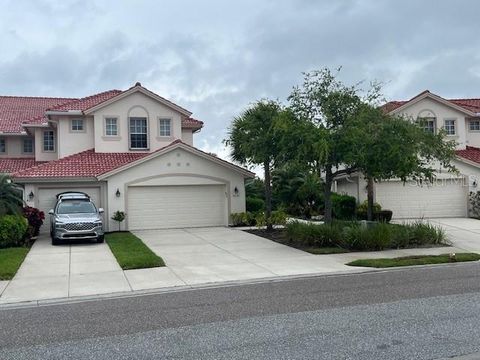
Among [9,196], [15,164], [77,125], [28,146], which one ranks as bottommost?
[9,196]

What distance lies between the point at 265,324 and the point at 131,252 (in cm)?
943

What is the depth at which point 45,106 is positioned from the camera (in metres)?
34.2

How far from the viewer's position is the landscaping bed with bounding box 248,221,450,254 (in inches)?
657

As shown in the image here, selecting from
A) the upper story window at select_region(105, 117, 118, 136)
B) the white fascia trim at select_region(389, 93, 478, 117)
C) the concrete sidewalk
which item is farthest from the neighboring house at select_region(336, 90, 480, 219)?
the upper story window at select_region(105, 117, 118, 136)

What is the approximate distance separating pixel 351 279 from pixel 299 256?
3.82m

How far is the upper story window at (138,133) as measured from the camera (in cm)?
2734

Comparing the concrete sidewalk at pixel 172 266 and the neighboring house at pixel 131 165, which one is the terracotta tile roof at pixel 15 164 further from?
→ the concrete sidewalk at pixel 172 266

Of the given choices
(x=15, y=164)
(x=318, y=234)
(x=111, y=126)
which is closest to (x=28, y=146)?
(x=15, y=164)

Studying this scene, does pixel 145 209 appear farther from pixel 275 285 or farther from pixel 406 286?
pixel 406 286

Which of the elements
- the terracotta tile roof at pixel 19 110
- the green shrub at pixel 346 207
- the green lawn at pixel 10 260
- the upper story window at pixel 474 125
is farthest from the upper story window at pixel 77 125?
the upper story window at pixel 474 125

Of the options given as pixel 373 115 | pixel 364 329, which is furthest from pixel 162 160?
pixel 364 329

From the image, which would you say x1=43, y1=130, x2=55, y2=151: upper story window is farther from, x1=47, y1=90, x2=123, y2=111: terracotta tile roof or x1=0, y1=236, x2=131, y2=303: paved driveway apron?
x1=0, y1=236, x2=131, y2=303: paved driveway apron

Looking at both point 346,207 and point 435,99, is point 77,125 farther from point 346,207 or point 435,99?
point 435,99

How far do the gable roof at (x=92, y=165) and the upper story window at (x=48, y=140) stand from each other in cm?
372
